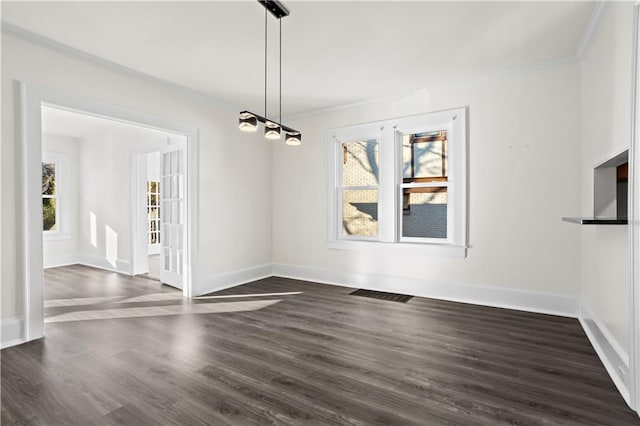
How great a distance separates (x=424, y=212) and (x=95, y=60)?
165 inches

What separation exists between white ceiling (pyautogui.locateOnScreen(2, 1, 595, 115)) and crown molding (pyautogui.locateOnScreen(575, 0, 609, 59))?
0.15 ft

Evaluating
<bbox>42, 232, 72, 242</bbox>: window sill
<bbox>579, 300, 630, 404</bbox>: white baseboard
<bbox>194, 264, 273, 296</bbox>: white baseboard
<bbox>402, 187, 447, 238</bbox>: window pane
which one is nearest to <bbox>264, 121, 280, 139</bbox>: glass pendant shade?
<bbox>402, 187, 447, 238</bbox>: window pane

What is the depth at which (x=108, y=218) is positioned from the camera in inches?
260

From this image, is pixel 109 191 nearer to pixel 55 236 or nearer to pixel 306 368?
pixel 55 236

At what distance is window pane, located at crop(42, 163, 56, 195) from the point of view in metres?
7.04

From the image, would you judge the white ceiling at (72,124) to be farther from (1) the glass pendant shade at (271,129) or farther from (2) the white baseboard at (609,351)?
(2) the white baseboard at (609,351)

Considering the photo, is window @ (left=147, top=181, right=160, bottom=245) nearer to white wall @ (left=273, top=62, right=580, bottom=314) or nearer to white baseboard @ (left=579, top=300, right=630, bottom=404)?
white wall @ (left=273, top=62, right=580, bottom=314)

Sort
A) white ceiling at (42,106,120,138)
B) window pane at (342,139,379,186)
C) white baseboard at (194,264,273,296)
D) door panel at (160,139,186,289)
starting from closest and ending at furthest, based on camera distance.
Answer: white baseboard at (194,264,273,296), door panel at (160,139,186,289), window pane at (342,139,379,186), white ceiling at (42,106,120,138)

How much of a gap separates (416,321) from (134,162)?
5.48 meters

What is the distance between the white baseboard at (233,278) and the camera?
15.4ft

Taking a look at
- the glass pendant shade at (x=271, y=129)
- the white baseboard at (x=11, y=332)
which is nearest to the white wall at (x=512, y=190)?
the glass pendant shade at (x=271, y=129)

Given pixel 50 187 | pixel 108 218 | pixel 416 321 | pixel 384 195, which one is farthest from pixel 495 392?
pixel 50 187

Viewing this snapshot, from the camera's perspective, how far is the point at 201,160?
15.3ft

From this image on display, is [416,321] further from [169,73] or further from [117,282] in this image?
[117,282]
